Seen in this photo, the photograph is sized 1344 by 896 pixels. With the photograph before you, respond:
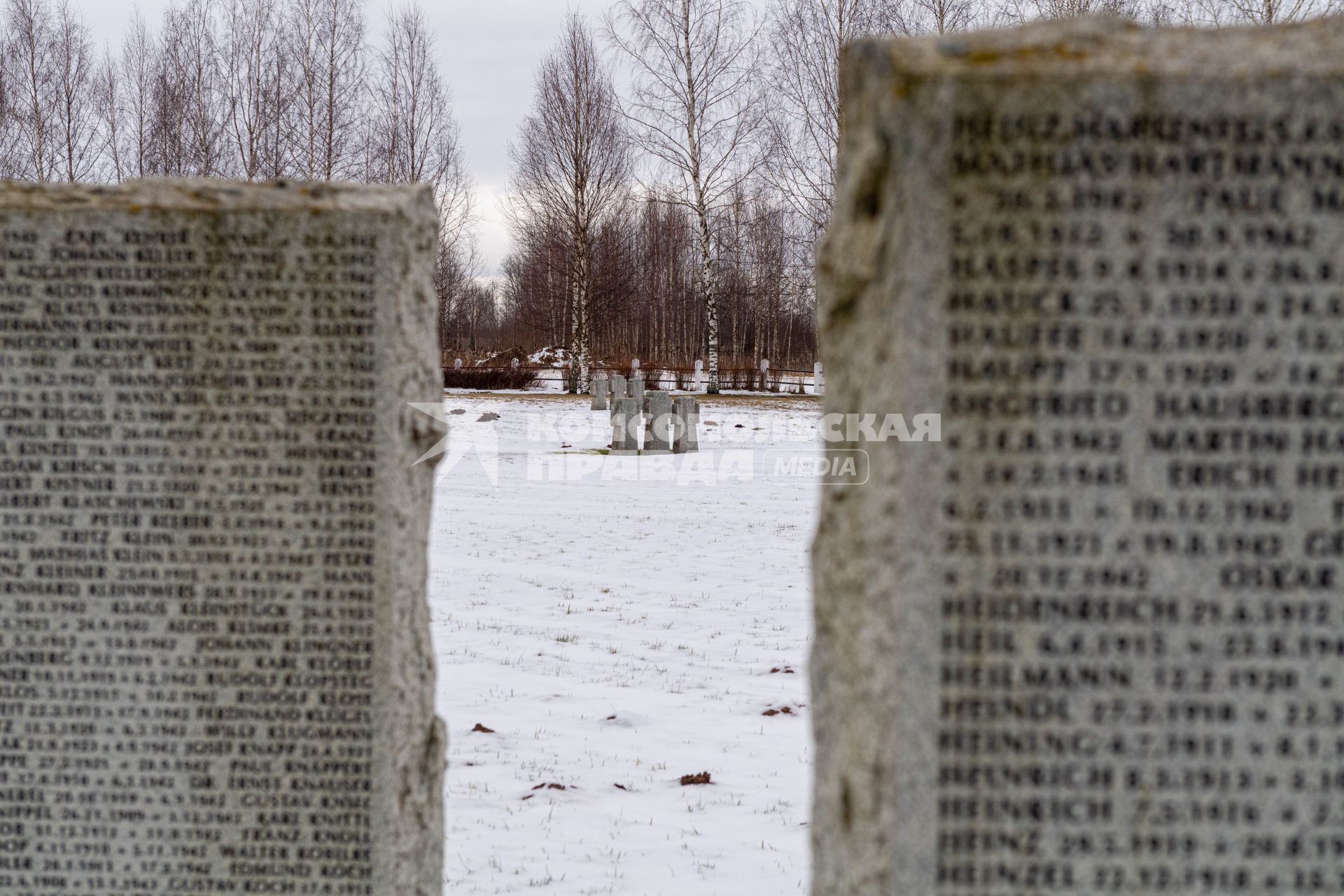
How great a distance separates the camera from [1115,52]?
1819mm

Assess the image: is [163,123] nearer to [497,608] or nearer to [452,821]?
[497,608]

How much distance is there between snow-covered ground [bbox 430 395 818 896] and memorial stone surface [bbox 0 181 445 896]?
0.96 m

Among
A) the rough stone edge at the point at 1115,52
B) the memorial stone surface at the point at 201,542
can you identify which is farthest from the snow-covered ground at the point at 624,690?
the rough stone edge at the point at 1115,52

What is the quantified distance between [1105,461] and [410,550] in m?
1.74

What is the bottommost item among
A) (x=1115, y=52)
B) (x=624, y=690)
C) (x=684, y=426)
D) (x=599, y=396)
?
(x=624, y=690)

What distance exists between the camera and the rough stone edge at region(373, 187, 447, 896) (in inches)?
102

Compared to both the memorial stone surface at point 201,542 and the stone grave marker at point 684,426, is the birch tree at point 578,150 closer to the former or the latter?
the stone grave marker at point 684,426

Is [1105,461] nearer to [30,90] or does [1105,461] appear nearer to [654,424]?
[654,424]

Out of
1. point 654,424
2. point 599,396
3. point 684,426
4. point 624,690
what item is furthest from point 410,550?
point 599,396

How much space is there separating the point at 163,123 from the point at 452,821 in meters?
21.6

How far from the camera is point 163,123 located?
829 inches

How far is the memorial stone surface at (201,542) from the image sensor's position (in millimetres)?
2564

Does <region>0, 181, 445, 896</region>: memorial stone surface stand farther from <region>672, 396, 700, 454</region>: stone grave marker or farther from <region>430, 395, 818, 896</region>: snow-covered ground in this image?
<region>672, 396, 700, 454</region>: stone grave marker

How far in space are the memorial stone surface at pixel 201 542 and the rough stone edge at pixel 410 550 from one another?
0.4 inches
